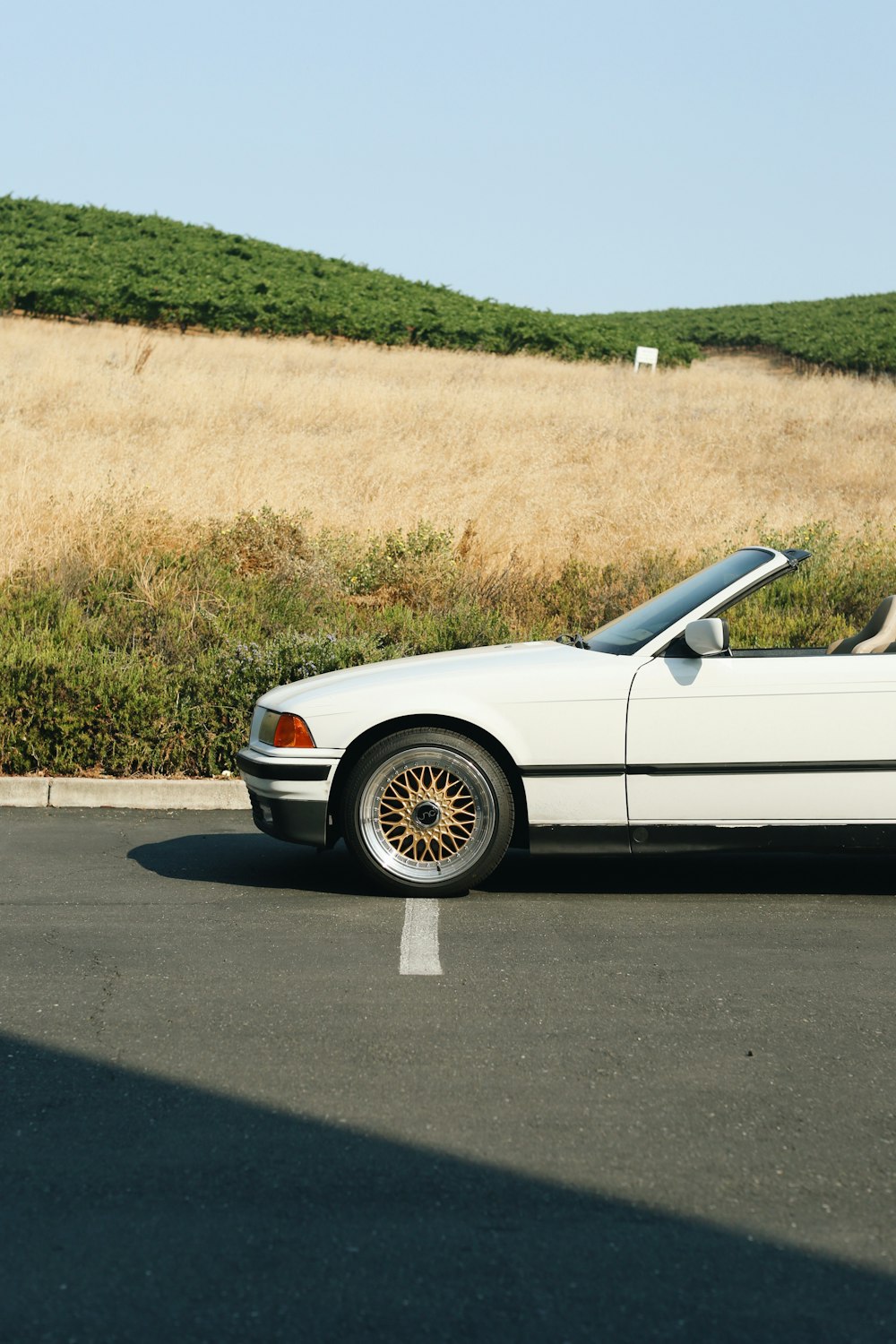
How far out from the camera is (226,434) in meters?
21.8

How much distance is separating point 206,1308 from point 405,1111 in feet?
3.82

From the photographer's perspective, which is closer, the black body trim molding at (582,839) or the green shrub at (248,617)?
the black body trim molding at (582,839)

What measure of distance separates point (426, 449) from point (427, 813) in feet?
51.5

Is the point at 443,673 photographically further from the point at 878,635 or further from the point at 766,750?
the point at 878,635

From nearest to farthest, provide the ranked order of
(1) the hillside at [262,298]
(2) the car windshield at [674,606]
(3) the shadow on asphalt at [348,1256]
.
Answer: (3) the shadow on asphalt at [348,1256]
(2) the car windshield at [674,606]
(1) the hillside at [262,298]

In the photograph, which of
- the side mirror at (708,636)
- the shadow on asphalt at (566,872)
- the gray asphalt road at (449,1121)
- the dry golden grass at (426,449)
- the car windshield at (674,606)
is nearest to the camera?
the gray asphalt road at (449,1121)

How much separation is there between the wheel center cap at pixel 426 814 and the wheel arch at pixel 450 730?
0.35 m

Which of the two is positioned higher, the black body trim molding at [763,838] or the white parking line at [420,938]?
the black body trim molding at [763,838]

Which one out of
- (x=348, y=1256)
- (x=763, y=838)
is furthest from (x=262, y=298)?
(x=348, y=1256)

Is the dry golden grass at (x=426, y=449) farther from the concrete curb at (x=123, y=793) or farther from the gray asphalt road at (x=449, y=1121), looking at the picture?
the gray asphalt road at (x=449, y=1121)

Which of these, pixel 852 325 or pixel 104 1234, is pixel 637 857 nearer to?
pixel 104 1234

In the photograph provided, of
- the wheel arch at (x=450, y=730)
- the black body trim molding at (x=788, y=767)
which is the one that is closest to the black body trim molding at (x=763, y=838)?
the black body trim molding at (x=788, y=767)

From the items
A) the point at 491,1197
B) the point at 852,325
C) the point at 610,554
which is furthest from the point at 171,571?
the point at 852,325

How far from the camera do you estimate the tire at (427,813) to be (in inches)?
264
